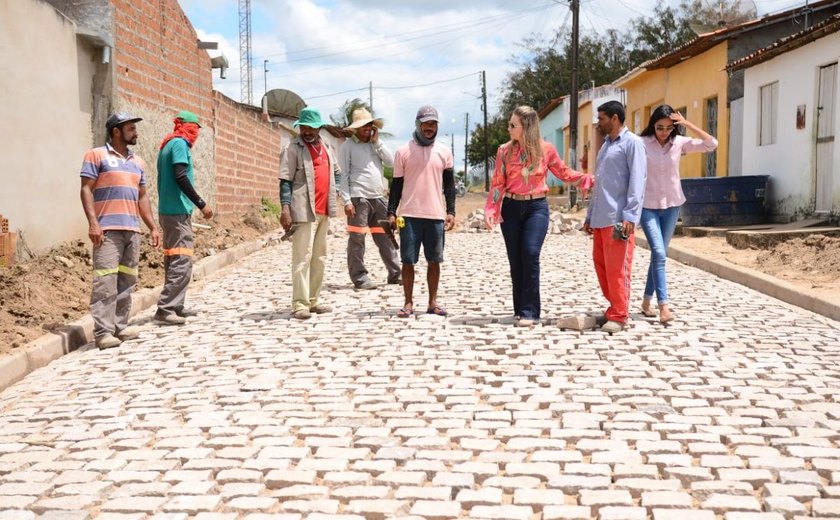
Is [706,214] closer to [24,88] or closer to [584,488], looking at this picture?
[24,88]

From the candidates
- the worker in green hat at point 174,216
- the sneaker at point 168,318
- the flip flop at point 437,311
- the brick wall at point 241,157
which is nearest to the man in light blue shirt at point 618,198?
the flip flop at point 437,311

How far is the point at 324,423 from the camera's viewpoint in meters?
4.71

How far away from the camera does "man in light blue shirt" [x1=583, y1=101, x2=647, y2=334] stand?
7.23 metres

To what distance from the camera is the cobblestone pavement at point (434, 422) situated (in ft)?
11.8

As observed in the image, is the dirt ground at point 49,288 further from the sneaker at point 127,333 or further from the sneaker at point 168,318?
the sneaker at point 168,318

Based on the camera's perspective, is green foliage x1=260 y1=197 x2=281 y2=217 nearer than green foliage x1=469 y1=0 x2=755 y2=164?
Yes

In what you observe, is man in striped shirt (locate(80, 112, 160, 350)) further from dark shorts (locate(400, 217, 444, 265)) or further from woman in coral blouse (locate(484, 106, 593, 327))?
woman in coral blouse (locate(484, 106, 593, 327))

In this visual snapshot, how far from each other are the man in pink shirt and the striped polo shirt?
7.53 ft

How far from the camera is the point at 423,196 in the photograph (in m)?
8.15

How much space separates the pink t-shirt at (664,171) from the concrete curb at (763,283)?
1.80 m

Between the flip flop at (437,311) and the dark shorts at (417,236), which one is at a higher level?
the dark shorts at (417,236)

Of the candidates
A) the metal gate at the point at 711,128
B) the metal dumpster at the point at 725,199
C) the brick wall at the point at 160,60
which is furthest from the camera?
the metal gate at the point at 711,128

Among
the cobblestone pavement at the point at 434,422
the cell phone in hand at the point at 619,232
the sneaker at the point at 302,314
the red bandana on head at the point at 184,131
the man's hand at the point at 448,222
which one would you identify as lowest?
the cobblestone pavement at the point at 434,422

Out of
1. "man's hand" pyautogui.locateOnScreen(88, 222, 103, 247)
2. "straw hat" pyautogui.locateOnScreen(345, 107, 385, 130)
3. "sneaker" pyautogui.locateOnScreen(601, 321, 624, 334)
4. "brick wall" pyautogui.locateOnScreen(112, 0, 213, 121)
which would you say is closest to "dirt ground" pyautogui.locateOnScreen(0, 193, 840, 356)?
"man's hand" pyautogui.locateOnScreen(88, 222, 103, 247)
